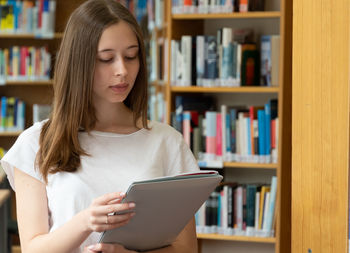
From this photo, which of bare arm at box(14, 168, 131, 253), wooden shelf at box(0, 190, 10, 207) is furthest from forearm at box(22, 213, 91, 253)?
wooden shelf at box(0, 190, 10, 207)

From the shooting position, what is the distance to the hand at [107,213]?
1271mm

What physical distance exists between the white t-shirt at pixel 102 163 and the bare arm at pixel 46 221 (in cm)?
3

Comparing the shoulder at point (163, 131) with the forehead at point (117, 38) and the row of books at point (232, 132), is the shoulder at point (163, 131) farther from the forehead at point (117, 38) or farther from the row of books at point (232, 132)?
the row of books at point (232, 132)

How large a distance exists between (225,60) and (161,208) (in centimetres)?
192

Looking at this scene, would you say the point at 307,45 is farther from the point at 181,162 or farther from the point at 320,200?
the point at 181,162

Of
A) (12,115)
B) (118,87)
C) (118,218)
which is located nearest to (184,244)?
(118,218)

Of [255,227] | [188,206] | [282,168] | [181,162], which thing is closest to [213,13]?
[282,168]

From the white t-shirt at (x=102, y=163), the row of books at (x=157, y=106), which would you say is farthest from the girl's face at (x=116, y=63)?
the row of books at (x=157, y=106)

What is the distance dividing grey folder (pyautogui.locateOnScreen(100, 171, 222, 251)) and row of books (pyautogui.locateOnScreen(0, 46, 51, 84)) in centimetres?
394

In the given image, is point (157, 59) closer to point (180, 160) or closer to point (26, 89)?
point (26, 89)

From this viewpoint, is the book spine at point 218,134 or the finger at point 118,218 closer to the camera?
the finger at point 118,218

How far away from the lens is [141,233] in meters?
1.43

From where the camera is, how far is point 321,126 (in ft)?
4.10

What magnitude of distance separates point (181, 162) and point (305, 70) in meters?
0.50
